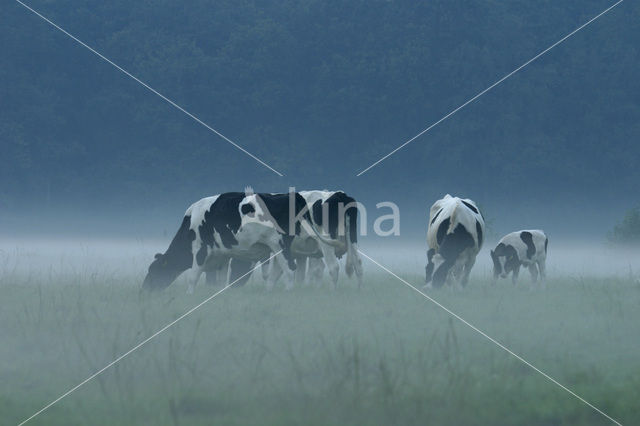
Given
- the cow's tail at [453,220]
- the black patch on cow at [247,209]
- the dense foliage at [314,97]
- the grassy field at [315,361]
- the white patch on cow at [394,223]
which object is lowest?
the grassy field at [315,361]

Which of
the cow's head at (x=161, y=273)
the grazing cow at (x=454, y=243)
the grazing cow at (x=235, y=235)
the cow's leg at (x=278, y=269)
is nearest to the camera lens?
the cow's head at (x=161, y=273)

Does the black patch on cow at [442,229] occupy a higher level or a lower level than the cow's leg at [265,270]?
higher

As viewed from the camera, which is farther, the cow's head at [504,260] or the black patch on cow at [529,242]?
the cow's head at [504,260]

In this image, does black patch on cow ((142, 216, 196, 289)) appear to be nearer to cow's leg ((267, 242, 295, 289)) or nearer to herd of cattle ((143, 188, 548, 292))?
herd of cattle ((143, 188, 548, 292))

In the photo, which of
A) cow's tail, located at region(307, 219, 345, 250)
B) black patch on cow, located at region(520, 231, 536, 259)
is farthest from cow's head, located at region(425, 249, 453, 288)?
black patch on cow, located at region(520, 231, 536, 259)

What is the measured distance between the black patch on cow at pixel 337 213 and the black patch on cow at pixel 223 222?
212 cm

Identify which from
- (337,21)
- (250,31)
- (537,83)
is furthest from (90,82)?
(537,83)

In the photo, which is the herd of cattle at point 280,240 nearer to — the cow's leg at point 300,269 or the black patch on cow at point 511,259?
the cow's leg at point 300,269

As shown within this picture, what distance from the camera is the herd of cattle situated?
1861cm

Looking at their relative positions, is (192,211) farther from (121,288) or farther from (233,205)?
(121,288)

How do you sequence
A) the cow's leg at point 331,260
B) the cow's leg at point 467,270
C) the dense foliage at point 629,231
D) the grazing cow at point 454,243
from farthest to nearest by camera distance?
the dense foliage at point 629,231 < the cow's leg at point 467,270 < the grazing cow at point 454,243 < the cow's leg at point 331,260

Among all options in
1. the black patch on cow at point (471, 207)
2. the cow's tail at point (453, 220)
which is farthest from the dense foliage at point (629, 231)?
the cow's tail at point (453, 220)

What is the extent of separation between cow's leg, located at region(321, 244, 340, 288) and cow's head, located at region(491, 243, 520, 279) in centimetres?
461

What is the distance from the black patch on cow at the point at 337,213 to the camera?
2023 cm
